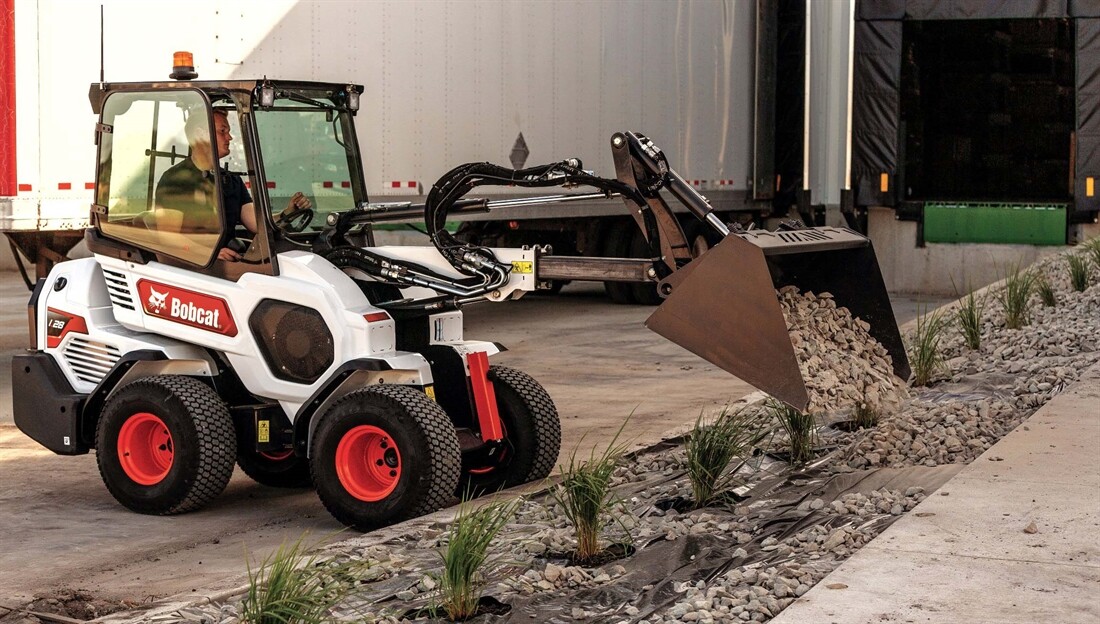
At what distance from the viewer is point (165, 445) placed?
769 cm

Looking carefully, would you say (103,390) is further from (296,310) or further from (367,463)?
(367,463)

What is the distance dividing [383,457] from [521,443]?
3.26 ft

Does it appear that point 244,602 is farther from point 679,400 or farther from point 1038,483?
point 679,400

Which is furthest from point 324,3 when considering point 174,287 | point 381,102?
point 174,287

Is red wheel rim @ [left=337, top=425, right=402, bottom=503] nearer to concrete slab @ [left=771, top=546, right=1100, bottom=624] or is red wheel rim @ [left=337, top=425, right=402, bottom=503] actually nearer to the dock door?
concrete slab @ [left=771, top=546, right=1100, bottom=624]

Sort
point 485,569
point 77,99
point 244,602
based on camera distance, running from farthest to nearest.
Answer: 1. point 77,99
2. point 485,569
3. point 244,602

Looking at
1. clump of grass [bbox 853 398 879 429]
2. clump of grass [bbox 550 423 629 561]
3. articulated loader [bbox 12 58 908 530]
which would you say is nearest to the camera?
clump of grass [bbox 550 423 629 561]

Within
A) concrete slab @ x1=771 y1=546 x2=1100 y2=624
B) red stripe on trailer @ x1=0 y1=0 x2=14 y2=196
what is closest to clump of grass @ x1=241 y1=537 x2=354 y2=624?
concrete slab @ x1=771 y1=546 x2=1100 y2=624

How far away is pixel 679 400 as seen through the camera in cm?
1105

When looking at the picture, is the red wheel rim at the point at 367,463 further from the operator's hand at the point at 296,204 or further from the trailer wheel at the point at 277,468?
the operator's hand at the point at 296,204

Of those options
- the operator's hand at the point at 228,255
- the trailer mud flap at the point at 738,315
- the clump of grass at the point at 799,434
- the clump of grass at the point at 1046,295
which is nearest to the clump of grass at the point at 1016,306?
the clump of grass at the point at 1046,295

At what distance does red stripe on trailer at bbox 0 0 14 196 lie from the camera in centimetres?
1055

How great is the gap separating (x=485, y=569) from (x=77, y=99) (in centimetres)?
641

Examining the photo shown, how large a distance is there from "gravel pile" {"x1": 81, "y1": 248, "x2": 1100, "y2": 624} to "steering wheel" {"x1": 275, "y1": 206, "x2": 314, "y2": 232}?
1.94 meters
